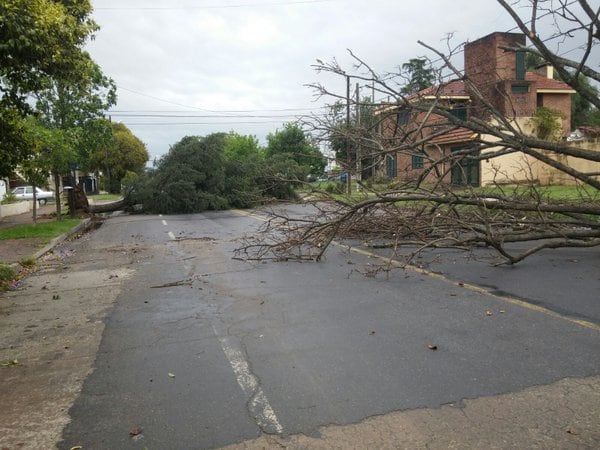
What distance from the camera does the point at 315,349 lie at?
502 cm

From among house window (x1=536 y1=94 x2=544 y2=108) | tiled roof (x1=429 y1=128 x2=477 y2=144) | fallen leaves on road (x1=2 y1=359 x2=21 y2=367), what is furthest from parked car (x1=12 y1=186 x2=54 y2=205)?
fallen leaves on road (x1=2 y1=359 x2=21 y2=367)

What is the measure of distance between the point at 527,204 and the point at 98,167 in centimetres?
6548

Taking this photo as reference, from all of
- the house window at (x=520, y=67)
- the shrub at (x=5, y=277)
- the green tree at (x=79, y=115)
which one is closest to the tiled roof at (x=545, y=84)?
the house window at (x=520, y=67)

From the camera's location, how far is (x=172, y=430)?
354cm

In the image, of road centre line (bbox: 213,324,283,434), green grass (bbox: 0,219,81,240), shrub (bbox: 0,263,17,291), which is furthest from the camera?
green grass (bbox: 0,219,81,240)

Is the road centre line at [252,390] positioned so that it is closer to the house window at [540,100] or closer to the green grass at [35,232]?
the green grass at [35,232]

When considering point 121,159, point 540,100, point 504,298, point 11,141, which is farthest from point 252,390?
point 121,159

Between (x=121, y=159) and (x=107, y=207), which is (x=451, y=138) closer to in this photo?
(x=107, y=207)

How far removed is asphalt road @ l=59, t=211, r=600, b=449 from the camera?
3.73 meters

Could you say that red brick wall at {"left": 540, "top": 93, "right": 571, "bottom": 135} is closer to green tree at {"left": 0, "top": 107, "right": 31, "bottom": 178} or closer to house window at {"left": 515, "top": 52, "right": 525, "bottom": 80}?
house window at {"left": 515, "top": 52, "right": 525, "bottom": 80}

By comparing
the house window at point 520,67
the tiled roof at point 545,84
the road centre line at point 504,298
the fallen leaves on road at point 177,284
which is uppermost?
the house window at point 520,67

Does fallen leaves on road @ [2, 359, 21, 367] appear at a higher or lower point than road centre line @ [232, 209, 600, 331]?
lower

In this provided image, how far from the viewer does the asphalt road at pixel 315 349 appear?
373 centimetres

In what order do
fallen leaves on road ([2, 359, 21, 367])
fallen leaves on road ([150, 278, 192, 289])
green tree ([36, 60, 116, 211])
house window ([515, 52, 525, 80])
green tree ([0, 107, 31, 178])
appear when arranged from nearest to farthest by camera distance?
fallen leaves on road ([2, 359, 21, 367]) → fallen leaves on road ([150, 278, 192, 289]) → green tree ([0, 107, 31, 178]) → green tree ([36, 60, 116, 211]) → house window ([515, 52, 525, 80])
